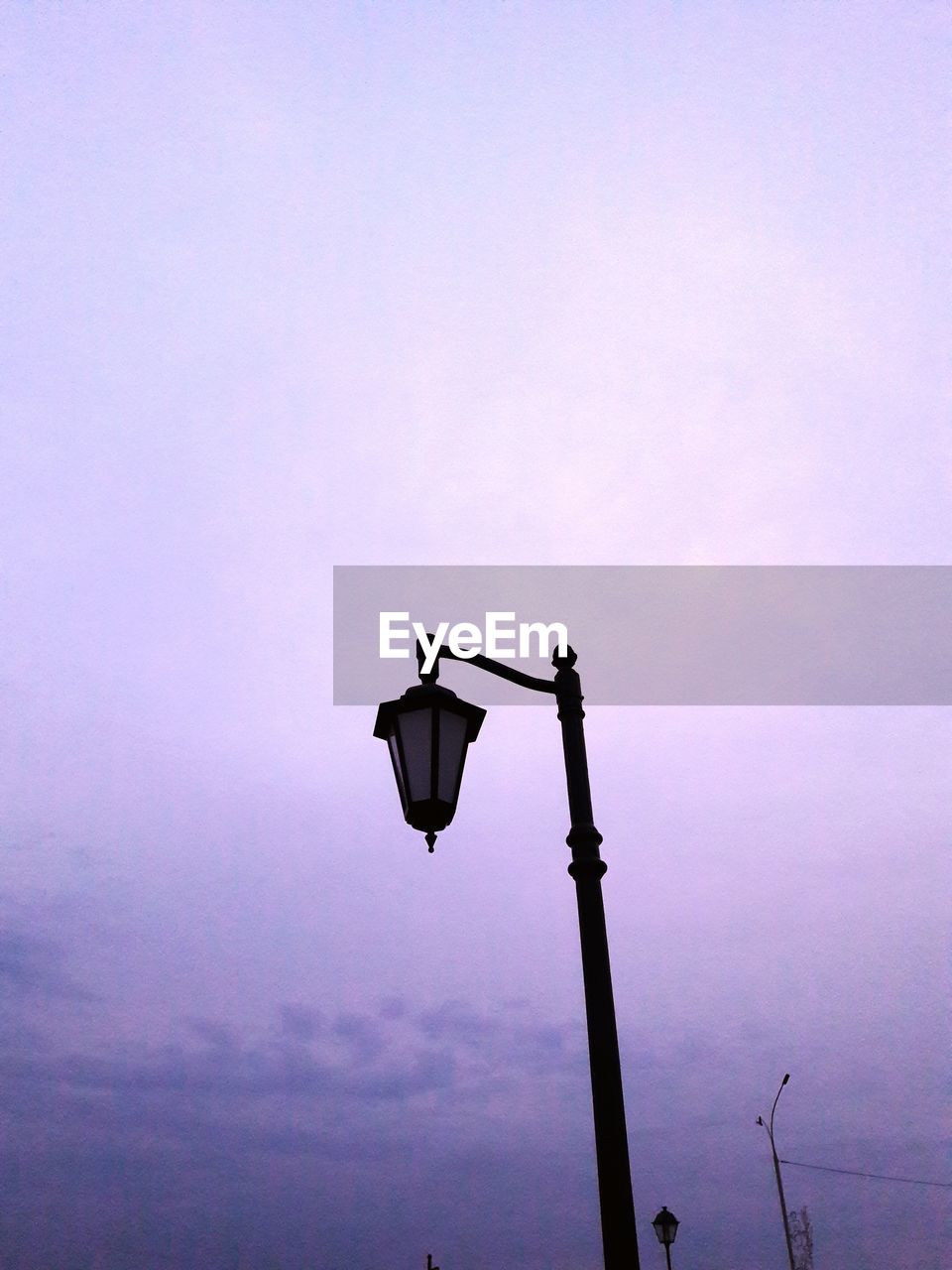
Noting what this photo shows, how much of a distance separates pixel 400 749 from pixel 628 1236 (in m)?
2.18

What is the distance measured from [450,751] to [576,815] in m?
0.67

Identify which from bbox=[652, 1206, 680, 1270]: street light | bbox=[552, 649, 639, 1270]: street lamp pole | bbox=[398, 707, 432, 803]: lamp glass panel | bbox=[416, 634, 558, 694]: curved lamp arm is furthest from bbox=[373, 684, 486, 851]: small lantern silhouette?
bbox=[652, 1206, 680, 1270]: street light

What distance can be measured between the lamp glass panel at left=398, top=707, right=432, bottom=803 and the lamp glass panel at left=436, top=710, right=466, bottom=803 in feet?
0.18

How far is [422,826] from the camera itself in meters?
4.37

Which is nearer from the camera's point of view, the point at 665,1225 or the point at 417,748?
the point at 417,748

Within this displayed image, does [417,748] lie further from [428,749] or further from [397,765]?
[397,765]

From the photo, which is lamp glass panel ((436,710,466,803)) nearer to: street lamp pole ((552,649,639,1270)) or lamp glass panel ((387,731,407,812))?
lamp glass panel ((387,731,407,812))

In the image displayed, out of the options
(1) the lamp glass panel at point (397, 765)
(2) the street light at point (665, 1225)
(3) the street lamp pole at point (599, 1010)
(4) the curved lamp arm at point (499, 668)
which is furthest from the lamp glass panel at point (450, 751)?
(2) the street light at point (665, 1225)

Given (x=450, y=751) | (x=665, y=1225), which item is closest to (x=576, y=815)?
(x=450, y=751)

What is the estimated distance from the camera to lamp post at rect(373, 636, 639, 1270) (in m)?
3.54

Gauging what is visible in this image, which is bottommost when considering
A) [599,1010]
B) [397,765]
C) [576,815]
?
[599,1010]

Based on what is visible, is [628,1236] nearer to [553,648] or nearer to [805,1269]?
[553,648]

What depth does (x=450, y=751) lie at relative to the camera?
175 inches

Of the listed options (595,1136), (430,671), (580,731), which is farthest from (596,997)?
(430,671)
